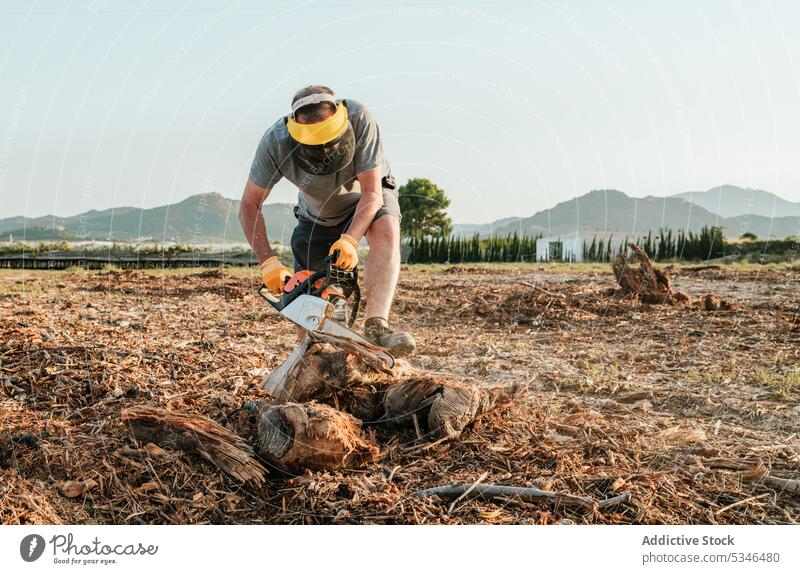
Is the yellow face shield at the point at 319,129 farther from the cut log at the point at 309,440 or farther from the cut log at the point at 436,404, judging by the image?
the cut log at the point at 309,440

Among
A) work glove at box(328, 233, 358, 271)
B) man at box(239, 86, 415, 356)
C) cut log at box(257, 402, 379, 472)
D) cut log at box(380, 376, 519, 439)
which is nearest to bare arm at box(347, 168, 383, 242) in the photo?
man at box(239, 86, 415, 356)

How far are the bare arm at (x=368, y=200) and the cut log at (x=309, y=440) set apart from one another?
145 centimetres

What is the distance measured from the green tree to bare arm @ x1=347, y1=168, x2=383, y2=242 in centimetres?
246

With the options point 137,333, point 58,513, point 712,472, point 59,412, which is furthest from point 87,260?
point 712,472

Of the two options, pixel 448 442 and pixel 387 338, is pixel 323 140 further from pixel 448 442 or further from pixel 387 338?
pixel 448 442

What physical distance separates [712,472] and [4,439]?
11.8ft

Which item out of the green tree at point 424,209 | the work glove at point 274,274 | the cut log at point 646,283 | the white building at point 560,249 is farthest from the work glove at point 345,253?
the white building at point 560,249

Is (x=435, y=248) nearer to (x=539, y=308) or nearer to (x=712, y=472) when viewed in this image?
(x=539, y=308)

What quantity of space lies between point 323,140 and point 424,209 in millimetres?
3394

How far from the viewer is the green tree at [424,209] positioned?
23.8ft

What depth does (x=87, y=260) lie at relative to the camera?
54.2 feet

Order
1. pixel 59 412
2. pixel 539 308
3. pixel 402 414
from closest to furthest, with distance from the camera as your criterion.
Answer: pixel 402 414 → pixel 59 412 → pixel 539 308

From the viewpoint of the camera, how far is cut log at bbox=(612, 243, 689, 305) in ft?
32.9

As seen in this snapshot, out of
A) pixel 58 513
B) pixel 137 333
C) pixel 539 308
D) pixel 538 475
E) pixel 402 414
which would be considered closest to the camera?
pixel 58 513
